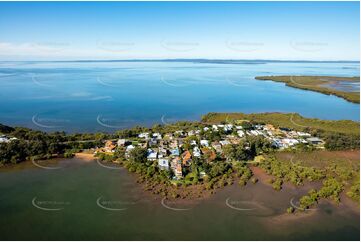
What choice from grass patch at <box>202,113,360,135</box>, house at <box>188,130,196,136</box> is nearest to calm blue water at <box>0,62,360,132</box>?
grass patch at <box>202,113,360,135</box>

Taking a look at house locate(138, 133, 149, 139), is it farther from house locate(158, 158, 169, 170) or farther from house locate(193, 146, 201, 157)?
house locate(158, 158, 169, 170)

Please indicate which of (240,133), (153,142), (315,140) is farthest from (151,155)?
(315,140)

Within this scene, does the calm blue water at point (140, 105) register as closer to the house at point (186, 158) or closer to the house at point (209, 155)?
the house at point (186, 158)

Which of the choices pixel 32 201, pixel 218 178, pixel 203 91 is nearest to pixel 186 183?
pixel 218 178

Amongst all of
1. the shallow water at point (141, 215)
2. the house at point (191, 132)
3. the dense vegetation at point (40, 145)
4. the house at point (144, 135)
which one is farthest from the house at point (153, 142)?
the shallow water at point (141, 215)

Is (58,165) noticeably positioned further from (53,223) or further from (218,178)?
(218,178)

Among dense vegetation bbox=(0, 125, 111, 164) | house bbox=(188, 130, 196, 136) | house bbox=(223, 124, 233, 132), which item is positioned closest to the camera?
dense vegetation bbox=(0, 125, 111, 164)

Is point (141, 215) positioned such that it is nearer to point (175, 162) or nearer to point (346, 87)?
point (175, 162)
